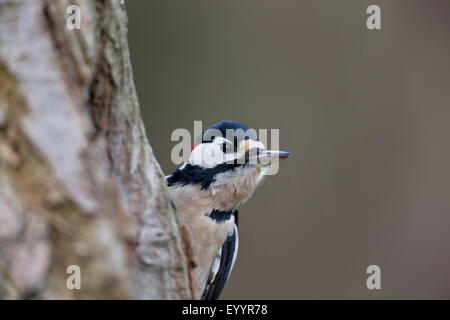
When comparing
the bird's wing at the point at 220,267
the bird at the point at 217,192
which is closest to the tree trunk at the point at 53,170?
the bird at the point at 217,192

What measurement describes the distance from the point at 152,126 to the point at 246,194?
8.71 ft

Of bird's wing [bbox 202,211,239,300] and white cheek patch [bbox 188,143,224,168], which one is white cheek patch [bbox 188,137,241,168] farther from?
bird's wing [bbox 202,211,239,300]

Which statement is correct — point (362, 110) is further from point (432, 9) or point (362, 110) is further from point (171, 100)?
point (171, 100)

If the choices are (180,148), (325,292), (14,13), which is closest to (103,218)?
(14,13)

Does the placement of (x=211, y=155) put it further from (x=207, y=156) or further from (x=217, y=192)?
(x=217, y=192)

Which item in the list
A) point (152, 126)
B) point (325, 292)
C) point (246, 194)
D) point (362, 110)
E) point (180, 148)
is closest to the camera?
point (246, 194)

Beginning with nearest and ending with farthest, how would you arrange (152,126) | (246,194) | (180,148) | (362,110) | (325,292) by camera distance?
(246,194) < (180,148) < (325,292) < (362,110) < (152,126)

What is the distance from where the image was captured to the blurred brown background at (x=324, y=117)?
4.11m

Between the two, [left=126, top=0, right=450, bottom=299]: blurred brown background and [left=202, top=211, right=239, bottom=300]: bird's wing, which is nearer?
[left=202, top=211, right=239, bottom=300]: bird's wing

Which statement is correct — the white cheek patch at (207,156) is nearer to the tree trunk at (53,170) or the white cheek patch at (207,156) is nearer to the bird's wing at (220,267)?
the bird's wing at (220,267)

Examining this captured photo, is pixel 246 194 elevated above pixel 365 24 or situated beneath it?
situated beneath

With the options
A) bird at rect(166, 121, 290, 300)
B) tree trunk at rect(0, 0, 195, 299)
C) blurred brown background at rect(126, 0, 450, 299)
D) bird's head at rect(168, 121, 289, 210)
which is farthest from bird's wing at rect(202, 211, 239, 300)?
blurred brown background at rect(126, 0, 450, 299)

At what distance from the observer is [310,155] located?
4352mm

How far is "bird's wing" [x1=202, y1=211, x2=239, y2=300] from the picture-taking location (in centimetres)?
214
